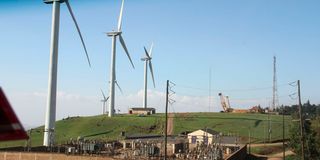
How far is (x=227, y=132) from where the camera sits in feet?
294

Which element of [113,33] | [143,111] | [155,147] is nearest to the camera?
[155,147]

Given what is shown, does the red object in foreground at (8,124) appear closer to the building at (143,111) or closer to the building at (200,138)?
the building at (200,138)

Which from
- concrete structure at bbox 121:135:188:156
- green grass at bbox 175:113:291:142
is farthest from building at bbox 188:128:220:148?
green grass at bbox 175:113:291:142

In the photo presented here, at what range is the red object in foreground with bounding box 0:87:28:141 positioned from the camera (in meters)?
4.25

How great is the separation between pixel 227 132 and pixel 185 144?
30.6 meters

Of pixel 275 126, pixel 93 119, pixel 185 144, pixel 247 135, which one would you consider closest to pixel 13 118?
pixel 185 144

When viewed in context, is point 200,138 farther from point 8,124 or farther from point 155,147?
point 8,124

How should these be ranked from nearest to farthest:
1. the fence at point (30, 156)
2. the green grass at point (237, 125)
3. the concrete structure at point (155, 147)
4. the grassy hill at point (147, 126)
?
1. the fence at point (30, 156)
2. the concrete structure at point (155, 147)
3. the green grass at point (237, 125)
4. the grassy hill at point (147, 126)

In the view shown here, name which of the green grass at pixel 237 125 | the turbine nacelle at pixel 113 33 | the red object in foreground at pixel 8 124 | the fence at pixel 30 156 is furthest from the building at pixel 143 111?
the red object in foreground at pixel 8 124

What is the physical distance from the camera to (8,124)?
4.48m

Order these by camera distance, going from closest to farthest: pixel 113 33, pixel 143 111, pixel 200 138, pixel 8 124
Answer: pixel 8 124 < pixel 200 138 < pixel 113 33 < pixel 143 111

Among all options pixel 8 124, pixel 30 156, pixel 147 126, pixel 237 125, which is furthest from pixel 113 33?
pixel 8 124

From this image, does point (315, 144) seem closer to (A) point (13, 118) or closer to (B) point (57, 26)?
(B) point (57, 26)

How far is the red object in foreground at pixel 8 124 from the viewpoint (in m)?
4.25
